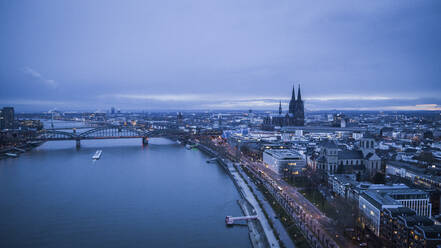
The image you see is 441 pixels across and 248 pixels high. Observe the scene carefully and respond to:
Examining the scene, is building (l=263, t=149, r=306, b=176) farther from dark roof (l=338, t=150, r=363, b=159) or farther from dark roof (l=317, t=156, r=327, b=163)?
dark roof (l=338, t=150, r=363, b=159)

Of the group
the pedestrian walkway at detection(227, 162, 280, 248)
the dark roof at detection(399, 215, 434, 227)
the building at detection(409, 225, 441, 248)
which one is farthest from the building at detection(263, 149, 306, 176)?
the building at detection(409, 225, 441, 248)

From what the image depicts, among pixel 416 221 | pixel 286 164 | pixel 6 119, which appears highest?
pixel 6 119

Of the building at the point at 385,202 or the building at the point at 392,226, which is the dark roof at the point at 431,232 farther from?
the building at the point at 385,202

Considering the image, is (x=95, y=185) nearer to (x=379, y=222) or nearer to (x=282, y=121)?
(x=379, y=222)

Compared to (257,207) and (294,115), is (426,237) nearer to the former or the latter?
(257,207)

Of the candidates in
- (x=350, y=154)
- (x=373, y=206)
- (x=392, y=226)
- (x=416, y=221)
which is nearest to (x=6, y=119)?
(x=350, y=154)

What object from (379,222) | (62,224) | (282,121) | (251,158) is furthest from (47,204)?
(282,121)
